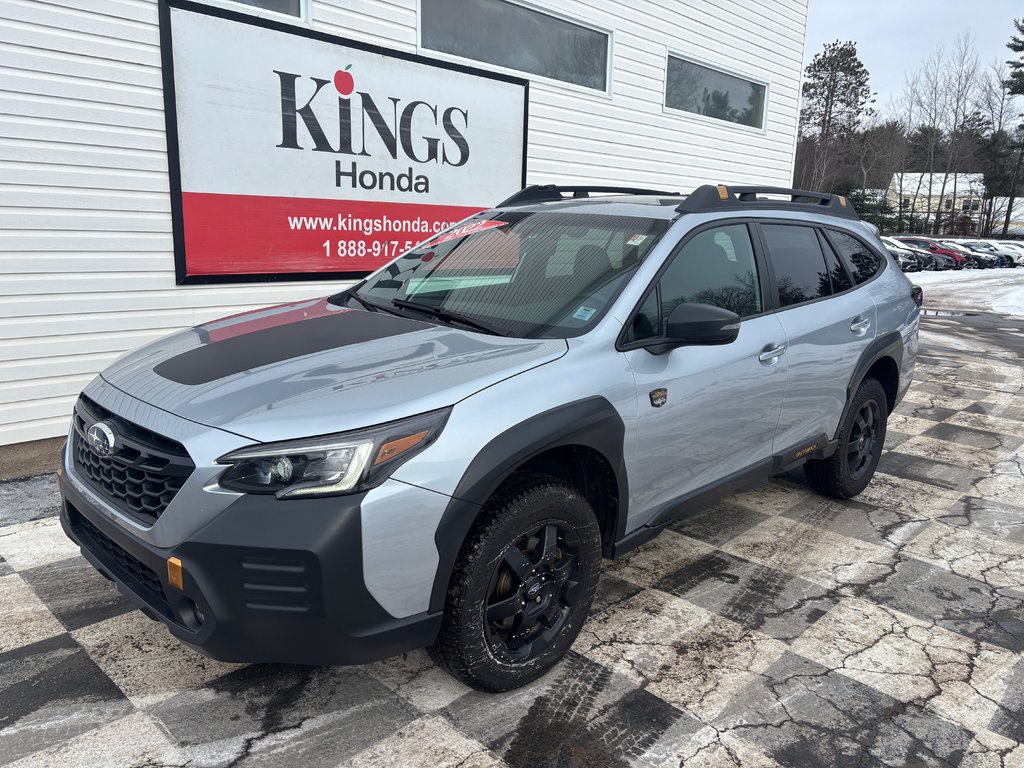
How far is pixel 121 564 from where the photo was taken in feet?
8.32

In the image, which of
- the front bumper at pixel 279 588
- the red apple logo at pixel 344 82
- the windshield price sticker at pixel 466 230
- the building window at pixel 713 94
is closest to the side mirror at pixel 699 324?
the windshield price sticker at pixel 466 230

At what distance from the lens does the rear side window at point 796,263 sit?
153 inches

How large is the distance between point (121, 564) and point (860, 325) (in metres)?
3.85

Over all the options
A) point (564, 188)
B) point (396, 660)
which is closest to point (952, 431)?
point (564, 188)

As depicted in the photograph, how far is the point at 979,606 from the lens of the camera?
3.53 metres

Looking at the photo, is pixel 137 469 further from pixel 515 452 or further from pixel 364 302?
pixel 364 302

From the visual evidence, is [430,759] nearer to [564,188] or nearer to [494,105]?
[564,188]

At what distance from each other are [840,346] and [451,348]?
96.2 inches

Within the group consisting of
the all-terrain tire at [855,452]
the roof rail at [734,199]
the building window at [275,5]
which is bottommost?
the all-terrain tire at [855,452]

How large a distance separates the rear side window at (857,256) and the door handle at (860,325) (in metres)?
0.25

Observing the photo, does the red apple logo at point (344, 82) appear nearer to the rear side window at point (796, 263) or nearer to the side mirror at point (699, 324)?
the rear side window at point (796, 263)

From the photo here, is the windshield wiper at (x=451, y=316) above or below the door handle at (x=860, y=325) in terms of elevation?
above

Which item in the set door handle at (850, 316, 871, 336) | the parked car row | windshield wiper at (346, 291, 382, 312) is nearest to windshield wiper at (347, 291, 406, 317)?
windshield wiper at (346, 291, 382, 312)

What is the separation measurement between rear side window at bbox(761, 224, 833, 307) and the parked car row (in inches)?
1145
